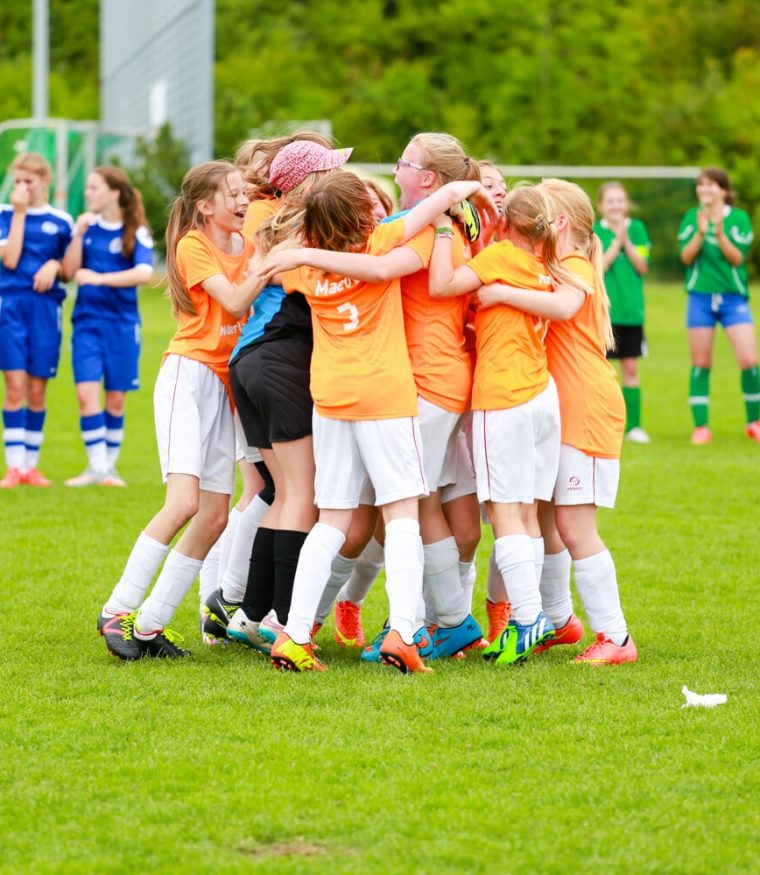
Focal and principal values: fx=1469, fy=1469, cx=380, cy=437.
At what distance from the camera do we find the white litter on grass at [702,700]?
16.0ft

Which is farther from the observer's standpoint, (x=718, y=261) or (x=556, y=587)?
(x=718, y=261)

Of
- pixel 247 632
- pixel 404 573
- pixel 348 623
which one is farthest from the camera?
pixel 348 623

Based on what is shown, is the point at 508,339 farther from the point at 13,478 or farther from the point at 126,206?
the point at 13,478

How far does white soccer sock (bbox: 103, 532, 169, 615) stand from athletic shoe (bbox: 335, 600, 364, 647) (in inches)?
34.0

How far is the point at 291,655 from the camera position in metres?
5.25

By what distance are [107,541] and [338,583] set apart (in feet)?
9.78

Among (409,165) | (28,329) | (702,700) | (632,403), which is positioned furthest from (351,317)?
(632,403)

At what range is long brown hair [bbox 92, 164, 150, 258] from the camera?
981cm

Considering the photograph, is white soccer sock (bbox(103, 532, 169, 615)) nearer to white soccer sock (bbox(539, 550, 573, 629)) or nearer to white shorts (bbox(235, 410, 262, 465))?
white shorts (bbox(235, 410, 262, 465))

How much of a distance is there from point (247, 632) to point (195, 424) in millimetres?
814

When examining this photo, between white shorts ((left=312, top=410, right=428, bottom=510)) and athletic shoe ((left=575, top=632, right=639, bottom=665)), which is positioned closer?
white shorts ((left=312, top=410, right=428, bottom=510))

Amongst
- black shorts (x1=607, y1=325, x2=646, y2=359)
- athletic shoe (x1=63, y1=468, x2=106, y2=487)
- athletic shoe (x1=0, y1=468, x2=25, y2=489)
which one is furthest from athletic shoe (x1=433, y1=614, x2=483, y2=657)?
black shorts (x1=607, y1=325, x2=646, y2=359)

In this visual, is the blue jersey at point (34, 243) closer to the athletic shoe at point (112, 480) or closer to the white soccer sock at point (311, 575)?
the athletic shoe at point (112, 480)

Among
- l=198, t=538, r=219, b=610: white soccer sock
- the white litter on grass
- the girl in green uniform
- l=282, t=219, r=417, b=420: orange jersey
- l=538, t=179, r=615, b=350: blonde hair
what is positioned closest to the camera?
the white litter on grass
